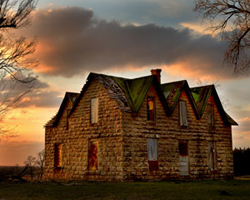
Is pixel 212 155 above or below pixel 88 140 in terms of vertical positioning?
below

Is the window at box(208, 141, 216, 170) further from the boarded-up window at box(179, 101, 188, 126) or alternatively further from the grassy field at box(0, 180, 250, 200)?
the grassy field at box(0, 180, 250, 200)

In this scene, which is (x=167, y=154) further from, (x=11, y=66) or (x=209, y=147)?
(x=11, y=66)

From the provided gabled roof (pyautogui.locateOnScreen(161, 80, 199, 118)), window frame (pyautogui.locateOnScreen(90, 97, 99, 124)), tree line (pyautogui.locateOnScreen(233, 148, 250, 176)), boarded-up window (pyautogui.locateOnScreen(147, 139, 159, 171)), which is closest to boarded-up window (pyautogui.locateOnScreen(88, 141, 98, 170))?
window frame (pyautogui.locateOnScreen(90, 97, 99, 124))

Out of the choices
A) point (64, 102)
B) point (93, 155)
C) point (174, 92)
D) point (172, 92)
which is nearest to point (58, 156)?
point (64, 102)

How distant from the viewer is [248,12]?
19875 millimetres

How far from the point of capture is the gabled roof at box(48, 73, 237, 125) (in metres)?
27.5

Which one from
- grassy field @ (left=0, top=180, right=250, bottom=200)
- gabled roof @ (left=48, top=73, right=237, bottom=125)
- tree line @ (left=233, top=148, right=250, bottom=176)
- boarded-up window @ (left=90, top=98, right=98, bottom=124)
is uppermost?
gabled roof @ (left=48, top=73, right=237, bottom=125)

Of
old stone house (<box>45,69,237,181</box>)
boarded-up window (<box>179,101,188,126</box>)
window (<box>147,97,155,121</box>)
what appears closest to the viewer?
old stone house (<box>45,69,237,181</box>)

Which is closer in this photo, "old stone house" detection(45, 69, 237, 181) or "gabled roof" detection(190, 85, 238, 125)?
"old stone house" detection(45, 69, 237, 181)

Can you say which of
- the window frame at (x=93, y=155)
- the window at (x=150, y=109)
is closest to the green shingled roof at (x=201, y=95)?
the window at (x=150, y=109)

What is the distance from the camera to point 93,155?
92.5 ft

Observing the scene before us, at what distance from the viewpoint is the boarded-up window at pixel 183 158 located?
97.9ft

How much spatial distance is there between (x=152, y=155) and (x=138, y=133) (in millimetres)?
2019

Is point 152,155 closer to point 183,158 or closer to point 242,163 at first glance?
point 183,158
